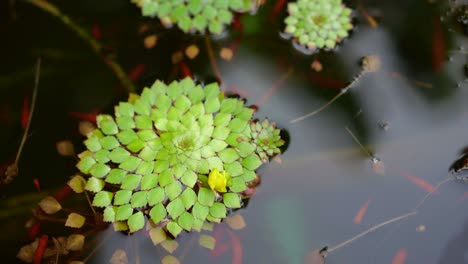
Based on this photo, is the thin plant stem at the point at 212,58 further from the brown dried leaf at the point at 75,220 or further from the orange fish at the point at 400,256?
the orange fish at the point at 400,256

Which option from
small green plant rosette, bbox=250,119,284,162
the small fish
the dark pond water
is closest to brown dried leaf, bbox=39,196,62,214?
the dark pond water

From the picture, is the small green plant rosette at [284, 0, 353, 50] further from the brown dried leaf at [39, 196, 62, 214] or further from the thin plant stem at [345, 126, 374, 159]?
the brown dried leaf at [39, 196, 62, 214]

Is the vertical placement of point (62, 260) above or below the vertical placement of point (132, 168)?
below

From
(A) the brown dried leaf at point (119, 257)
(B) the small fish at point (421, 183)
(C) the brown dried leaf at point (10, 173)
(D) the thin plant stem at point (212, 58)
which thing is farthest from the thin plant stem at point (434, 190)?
(C) the brown dried leaf at point (10, 173)

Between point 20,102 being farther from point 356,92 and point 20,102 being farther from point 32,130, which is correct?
point 356,92

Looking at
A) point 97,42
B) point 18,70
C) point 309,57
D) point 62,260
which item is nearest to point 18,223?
point 62,260

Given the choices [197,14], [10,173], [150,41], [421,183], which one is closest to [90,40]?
[150,41]
